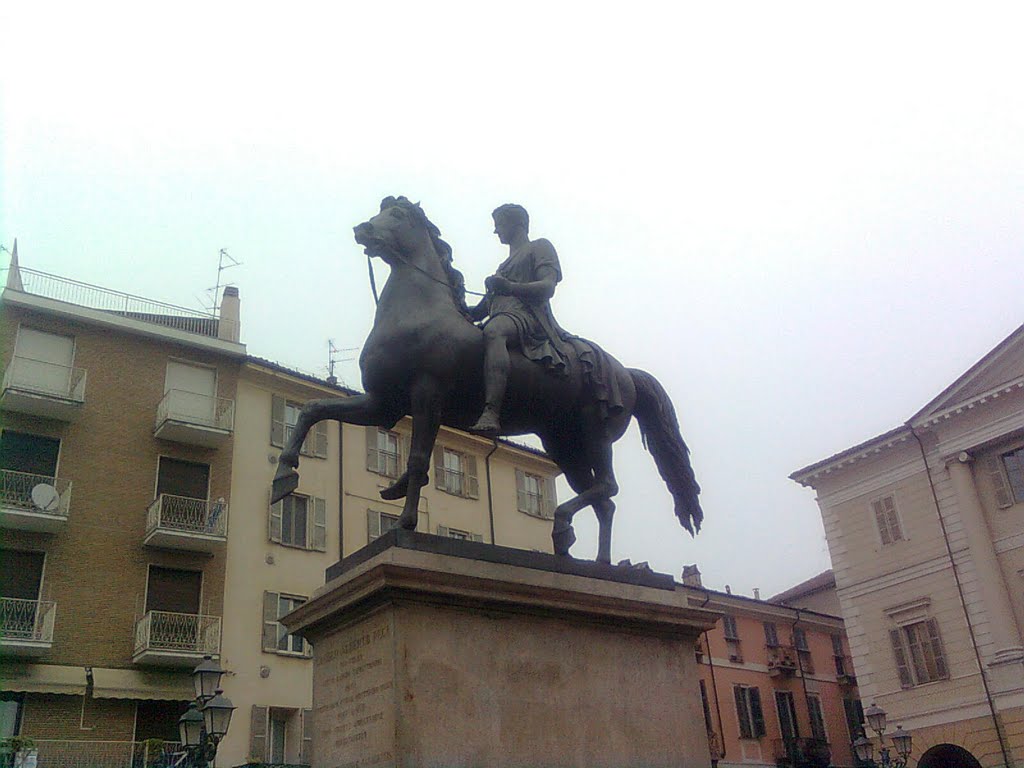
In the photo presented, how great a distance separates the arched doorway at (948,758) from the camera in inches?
1318

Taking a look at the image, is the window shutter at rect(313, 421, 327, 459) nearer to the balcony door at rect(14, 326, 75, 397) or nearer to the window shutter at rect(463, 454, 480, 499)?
the window shutter at rect(463, 454, 480, 499)

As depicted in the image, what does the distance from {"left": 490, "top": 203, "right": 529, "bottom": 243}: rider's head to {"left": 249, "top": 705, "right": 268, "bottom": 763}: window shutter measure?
23007 millimetres

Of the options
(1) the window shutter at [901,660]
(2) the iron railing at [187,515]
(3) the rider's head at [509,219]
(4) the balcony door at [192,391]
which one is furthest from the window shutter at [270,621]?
(3) the rider's head at [509,219]

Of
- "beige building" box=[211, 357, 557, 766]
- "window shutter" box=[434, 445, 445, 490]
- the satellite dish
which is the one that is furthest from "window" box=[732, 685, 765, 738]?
the satellite dish

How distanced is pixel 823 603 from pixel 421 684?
51.7 meters

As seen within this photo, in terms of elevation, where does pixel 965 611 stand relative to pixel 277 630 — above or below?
below

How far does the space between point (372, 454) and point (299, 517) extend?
3716 mm

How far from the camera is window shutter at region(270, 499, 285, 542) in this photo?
31859 mm

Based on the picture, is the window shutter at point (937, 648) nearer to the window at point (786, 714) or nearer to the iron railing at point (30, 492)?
the window at point (786, 714)

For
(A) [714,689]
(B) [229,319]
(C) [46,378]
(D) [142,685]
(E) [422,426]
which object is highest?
(B) [229,319]

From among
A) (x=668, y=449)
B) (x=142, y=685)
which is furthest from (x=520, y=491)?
(x=668, y=449)

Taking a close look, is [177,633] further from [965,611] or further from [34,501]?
[965,611]

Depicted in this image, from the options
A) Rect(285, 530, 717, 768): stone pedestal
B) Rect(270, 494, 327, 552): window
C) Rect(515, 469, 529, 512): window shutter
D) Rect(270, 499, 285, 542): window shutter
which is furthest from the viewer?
Rect(515, 469, 529, 512): window shutter

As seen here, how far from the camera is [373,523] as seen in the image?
34.7 meters
